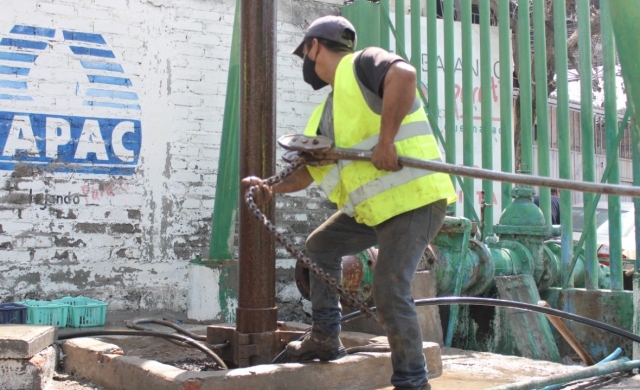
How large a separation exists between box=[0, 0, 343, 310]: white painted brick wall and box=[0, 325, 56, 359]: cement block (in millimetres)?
2919

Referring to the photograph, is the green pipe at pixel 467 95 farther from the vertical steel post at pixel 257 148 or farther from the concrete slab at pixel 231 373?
the vertical steel post at pixel 257 148

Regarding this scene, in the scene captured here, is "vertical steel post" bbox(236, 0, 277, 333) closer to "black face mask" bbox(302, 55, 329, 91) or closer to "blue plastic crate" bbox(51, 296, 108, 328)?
"black face mask" bbox(302, 55, 329, 91)

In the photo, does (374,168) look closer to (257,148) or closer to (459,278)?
(257,148)

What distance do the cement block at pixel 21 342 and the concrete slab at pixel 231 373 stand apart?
31cm

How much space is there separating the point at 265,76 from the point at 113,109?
3482mm

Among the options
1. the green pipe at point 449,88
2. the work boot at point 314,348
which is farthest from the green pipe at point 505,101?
the work boot at point 314,348

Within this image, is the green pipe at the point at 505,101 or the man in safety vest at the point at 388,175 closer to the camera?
the man in safety vest at the point at 388,175

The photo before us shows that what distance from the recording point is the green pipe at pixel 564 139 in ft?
20.9

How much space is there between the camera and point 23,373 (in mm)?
3615

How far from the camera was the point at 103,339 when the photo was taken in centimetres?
479

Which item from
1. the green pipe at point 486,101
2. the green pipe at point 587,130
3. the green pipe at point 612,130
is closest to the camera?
the green pipe at point 612,130

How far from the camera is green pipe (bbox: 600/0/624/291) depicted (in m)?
5.96

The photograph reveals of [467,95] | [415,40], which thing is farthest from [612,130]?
[415,40]

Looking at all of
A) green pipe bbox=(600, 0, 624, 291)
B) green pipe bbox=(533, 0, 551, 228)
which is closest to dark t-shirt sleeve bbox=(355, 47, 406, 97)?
green pipe bbox=(600, 0, 624, 291)
